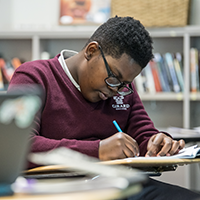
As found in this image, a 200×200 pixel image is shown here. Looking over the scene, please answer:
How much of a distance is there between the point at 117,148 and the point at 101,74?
322 millimetres

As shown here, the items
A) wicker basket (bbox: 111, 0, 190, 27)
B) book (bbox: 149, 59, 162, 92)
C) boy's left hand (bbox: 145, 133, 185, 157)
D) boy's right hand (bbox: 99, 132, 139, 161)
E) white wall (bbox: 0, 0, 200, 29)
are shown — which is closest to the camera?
boy's right hand (bbox: 99, 132, 139, 161)

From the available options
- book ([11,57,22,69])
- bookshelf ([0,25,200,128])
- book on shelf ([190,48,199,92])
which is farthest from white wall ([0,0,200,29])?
book on shelf ([190,48,199,92])

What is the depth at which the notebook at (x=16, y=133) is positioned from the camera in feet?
1.30

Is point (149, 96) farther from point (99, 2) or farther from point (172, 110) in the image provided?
point (99, 2)

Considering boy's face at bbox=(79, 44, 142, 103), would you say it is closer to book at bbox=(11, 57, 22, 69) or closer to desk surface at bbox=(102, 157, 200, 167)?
desk surface at bbox=(102, 157, 200, 167)

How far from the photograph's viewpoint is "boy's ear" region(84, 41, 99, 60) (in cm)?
105

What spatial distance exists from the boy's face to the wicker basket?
112 centimetres

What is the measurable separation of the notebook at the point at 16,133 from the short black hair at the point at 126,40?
0.63m

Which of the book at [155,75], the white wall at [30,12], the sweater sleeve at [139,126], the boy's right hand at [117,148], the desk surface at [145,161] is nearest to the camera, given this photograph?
the desk surface at [145,161]

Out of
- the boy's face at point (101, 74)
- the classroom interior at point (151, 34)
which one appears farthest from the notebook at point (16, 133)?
the classroom interior at point (151, 34)

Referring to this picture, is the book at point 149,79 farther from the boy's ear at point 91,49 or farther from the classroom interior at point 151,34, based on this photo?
the boy's ear at point 91,49

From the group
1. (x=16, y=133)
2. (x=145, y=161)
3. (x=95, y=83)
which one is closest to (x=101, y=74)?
(x=95, y=83)

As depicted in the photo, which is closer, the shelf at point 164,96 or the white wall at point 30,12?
the shelf at point 164,96

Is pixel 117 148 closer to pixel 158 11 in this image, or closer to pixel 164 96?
pixel 164 96
